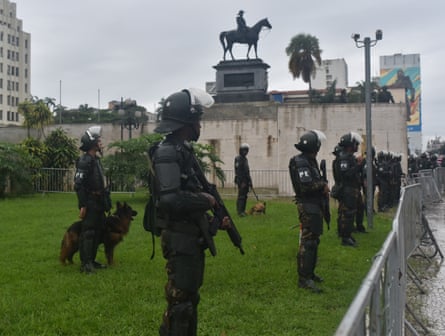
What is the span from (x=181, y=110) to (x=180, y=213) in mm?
802

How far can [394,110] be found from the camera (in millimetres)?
21156

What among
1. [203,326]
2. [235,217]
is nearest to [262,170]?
[235,217]

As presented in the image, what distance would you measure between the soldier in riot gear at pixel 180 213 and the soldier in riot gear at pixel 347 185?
211 inches

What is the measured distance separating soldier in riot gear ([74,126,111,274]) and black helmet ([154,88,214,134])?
2939 millimetres

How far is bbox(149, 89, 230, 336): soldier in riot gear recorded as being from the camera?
3.37 m

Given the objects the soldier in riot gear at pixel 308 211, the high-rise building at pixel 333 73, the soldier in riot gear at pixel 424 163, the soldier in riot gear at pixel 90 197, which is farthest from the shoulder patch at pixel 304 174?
the high-rise building at pixel 333 73

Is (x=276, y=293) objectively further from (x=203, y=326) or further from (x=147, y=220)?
(x=147, y=220)

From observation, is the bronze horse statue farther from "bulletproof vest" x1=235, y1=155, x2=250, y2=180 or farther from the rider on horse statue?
"bulletproof vest" x1=235, y1=155, x2=250, y2=180

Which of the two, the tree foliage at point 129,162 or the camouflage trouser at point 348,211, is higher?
the tree foliage at point 129,162

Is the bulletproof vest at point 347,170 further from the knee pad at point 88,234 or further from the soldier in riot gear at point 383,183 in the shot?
the soldier in riot gear at point 383,183

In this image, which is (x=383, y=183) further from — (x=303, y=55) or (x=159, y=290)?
(x=303, y=55)

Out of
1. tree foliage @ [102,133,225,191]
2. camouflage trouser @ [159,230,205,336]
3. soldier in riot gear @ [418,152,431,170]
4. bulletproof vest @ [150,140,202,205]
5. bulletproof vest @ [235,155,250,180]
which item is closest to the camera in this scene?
bulletproof vest @ [150,140,202,205]

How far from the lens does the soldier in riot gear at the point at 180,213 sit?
3.37 metres

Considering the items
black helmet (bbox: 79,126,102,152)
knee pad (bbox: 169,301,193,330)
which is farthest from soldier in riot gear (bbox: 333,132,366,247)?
knee pad (bbox: 169,301,193,330)
